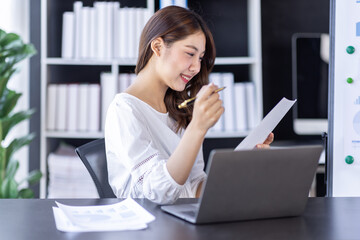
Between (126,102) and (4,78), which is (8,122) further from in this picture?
(126,102)

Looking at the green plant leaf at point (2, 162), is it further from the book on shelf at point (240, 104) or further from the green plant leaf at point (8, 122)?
the book on shelf at point (240, 104)

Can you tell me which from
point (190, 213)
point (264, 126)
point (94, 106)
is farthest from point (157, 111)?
point (94, 106)

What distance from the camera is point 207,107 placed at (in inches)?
49.5

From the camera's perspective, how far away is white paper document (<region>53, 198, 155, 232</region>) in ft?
3.41

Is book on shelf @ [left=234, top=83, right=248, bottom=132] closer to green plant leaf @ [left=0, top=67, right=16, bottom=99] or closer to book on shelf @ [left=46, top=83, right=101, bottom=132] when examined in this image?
book on shelf @ [left=46, top=83, right=101, bottom=132]

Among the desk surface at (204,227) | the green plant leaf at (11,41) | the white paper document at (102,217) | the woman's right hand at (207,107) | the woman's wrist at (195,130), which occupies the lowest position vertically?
the desk surface at (204,227)

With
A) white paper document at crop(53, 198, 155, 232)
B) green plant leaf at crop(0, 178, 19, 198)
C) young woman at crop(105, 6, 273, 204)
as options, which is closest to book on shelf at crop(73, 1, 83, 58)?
green plant leaf at crop(0, 178, 19, 198)

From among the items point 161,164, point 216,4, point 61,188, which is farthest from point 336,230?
point 216,4

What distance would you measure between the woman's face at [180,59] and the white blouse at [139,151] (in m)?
0.13

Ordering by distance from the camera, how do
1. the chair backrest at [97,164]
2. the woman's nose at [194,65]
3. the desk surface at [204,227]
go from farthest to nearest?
the woman's nose at [194,65] < the chair backrest at [97,164] < the desk surface at [204,227]

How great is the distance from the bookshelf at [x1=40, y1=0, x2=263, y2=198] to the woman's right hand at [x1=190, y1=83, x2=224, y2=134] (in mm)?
1830

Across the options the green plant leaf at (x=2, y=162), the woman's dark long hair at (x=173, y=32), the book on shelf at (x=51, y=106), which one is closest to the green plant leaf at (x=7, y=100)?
the green plant leaf at (x=2, y=162)

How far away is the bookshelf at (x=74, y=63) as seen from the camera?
3053mm

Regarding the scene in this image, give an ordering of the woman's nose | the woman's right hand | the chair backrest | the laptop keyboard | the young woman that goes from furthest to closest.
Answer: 1. the woman's nose
2. the chair backrest
3. the young woman
4. the woman's right hand
5. the laptop keyboard
